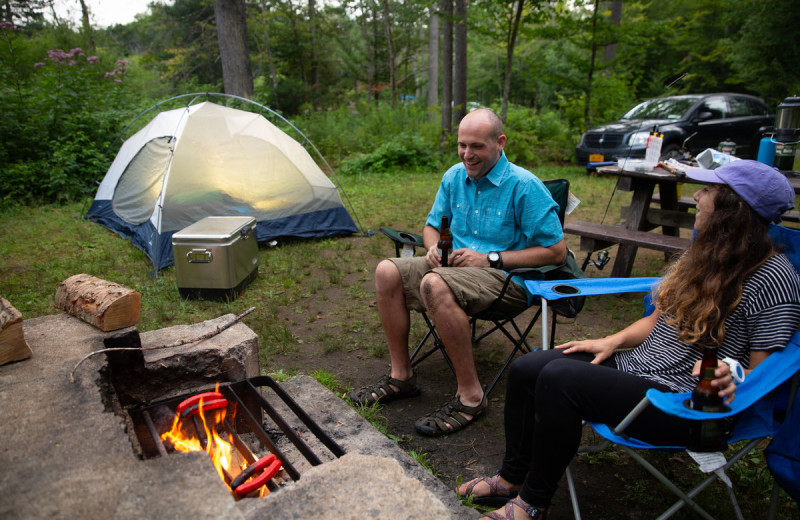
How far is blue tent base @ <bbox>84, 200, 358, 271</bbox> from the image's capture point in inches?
184

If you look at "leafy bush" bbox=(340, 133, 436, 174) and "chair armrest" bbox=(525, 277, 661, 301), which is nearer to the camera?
"chair armrest" bbox=(525, 277, 661, 301)

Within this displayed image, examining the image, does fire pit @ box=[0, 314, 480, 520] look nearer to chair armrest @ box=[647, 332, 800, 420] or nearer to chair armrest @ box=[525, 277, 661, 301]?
chair armrest @ box=[647, 332, 800, 420]

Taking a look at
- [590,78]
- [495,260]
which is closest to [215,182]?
[495,260]

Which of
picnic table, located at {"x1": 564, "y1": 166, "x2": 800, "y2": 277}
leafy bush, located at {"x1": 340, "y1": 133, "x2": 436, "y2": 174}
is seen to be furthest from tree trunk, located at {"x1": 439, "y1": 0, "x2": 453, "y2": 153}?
picnic table, located at {"x1": 564, "y1": 166, "x2": 800, "y2": 277}

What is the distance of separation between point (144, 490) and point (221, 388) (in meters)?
0.74

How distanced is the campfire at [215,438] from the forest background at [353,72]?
2.70m

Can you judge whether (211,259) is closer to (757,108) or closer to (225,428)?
(225,428)

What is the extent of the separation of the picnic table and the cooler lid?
7.97ft

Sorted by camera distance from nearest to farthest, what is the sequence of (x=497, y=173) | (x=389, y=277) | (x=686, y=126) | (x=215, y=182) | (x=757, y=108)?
(x=389, y=277) → (x=497, y=173) → (x=215, y=182) → (x=686, y=126) → (x=757, y=108)

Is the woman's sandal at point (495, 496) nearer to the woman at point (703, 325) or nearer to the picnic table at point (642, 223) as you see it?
the woman at point (703, 325)

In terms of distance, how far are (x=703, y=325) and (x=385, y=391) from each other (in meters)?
1.51

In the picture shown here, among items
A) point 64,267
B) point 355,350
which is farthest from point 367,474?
point 64,267

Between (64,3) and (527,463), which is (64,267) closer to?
(527,463)

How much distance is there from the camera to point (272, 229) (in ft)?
17.3
